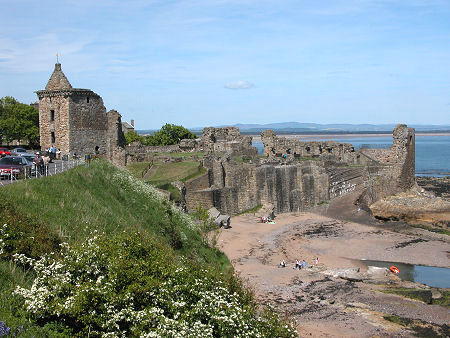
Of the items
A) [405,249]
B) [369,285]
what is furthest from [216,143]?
[369,285]

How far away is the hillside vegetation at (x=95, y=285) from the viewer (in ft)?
28.8

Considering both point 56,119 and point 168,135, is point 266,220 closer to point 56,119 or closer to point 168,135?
point 56,119

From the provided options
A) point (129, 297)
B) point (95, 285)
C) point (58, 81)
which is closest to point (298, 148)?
point (58, 81)

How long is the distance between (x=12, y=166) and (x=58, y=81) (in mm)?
18744

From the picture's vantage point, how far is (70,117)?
1387 inches

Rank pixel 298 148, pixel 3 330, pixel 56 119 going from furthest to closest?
pixel 298 148 < pixel 56 119 < pixel 3 330

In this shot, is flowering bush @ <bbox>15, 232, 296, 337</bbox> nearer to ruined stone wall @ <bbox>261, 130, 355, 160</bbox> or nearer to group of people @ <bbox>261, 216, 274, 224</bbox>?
group of people @ <bbox>261, 216, 274, 224</bbox>

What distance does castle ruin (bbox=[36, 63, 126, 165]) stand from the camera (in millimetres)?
35312

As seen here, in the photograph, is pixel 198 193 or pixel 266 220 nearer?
pixel 198 193

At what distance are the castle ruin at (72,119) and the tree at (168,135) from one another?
1183 inches

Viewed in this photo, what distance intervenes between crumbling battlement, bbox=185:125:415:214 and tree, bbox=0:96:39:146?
15.9m

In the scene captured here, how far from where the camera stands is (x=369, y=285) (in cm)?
2631

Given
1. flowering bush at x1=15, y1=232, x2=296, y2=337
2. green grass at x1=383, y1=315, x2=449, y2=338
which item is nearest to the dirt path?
green grass at x1=383, y1=315, x2=449, y2=338

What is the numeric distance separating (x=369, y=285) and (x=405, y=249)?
9.99 metres
